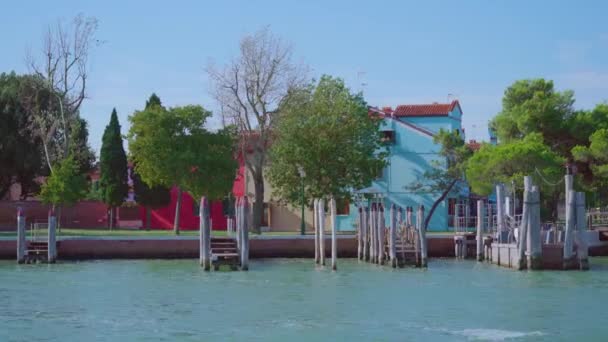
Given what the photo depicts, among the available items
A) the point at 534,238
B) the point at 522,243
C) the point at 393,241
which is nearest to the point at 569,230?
the point at 534,238

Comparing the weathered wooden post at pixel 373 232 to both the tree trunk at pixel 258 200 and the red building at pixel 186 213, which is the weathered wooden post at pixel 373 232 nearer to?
the tree trunk at pixel 258 200

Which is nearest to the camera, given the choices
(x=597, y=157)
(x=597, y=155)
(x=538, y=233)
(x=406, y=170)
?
(x=538, y=233)

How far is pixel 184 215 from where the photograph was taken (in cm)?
6625

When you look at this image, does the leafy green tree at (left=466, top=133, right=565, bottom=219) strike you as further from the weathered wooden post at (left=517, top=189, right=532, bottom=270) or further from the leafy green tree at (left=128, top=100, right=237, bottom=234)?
the leafy green tree at (left=128, top=100, right=237, bottom=234)

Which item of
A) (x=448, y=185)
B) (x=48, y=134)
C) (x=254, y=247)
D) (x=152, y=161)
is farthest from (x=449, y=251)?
(x=48, y=134)

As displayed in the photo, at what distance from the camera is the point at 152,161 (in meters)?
54.3

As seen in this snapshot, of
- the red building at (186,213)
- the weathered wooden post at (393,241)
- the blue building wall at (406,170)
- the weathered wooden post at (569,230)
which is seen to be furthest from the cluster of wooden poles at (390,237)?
the red building at (186,213)

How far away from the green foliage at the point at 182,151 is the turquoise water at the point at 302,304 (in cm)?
1506

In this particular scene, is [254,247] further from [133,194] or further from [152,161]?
[133,194]

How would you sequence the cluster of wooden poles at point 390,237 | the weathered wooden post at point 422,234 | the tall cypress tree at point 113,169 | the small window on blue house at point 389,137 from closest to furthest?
the weathered wooden post at point 422,234 < the cluster of wooden poles at point 390,237 < the tall cypress tree at point 113,169 < the small window on blue house at point 389,137

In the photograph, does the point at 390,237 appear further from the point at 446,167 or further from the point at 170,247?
the point at 446,167

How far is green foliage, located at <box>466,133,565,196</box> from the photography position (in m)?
48.7

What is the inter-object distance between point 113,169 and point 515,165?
25.3 metres

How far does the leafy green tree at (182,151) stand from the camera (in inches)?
2122
